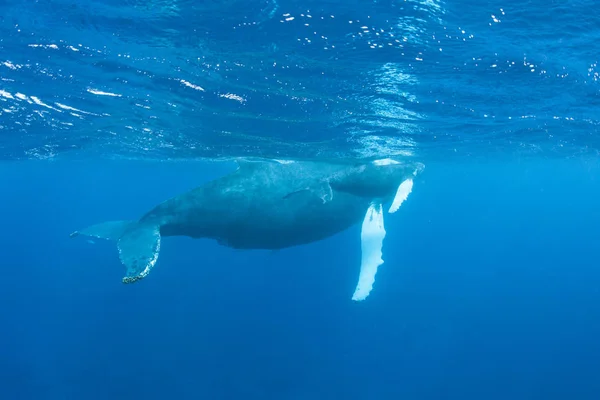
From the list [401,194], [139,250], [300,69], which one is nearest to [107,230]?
[139,250]

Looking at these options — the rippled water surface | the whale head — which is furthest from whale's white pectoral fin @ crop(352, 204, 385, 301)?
the rippled water surface

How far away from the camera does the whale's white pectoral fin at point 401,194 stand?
1162cm

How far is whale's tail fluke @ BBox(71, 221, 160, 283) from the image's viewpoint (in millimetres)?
7668

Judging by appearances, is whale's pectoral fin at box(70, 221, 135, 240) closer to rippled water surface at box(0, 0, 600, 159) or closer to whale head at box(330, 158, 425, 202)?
rippled water surface at box(0, 0, 600, 159)

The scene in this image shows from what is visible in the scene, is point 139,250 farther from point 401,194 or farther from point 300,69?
point 401,194

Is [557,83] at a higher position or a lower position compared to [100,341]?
higher

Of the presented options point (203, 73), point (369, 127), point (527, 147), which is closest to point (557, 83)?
point (369, 127)

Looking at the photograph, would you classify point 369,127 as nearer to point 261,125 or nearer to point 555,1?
point 261,125

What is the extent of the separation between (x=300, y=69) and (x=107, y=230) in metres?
5.99

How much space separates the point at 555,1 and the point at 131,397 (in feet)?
90.2

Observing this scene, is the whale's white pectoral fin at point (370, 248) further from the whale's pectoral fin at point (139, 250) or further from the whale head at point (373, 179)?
the whale's pectoral fin at point (139, 250)

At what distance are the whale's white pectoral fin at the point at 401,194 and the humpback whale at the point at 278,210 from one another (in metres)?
0.03

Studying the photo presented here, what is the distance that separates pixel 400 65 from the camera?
35.5 ft

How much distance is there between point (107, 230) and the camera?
32.3 ft
